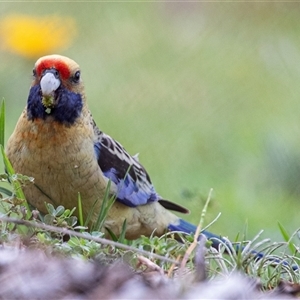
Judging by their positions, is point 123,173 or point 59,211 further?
point 123,173

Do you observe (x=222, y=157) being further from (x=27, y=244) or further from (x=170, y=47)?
(x=27, y=244)

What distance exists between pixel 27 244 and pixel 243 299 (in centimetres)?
60

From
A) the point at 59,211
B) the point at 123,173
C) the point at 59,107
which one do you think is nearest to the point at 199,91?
the point at 123,173

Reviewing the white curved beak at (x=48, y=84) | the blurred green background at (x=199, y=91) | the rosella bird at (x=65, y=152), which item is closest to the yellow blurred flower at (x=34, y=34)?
the blurred green background at (x=199, y=91)

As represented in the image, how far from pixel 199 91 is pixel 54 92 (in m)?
2.85

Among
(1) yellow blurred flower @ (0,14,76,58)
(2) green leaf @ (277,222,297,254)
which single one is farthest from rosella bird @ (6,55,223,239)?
(1) yellow blurred flower @ (0,14,76,58)

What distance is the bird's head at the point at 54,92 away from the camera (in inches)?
110

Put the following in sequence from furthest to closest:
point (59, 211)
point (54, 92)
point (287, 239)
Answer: point (54, 92) < point (287, 239) < point (59, 211)

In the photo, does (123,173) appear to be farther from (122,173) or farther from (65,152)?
(65,152)

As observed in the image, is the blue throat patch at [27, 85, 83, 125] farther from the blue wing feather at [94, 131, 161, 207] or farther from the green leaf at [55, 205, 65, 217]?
the green leaf at [55, 205, 65, 217]

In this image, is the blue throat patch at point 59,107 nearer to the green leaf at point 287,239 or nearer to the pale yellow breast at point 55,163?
the pale yellow breast at point 55,163

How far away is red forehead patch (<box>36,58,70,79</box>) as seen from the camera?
111 inches

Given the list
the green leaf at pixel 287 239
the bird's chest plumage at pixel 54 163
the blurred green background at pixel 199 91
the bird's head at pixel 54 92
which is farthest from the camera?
the blurred green background at pixel 199 91

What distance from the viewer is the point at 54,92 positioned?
2.82m
